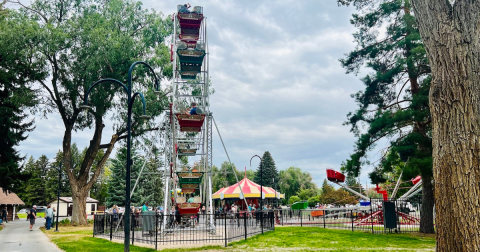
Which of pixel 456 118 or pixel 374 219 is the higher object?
pixel 456 118

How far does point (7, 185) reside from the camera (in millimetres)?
32469

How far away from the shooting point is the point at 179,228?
19.0 metres

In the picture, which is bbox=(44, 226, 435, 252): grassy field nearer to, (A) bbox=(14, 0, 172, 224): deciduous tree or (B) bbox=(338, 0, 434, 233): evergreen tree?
(B) bbox=(338, 0, 434, 233): evergreen tree

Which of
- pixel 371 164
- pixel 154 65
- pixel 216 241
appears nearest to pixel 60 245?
pixel 216 241

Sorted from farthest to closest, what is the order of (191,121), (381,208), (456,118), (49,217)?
(49,217) → (381,208) → (191,121) → (456,118)

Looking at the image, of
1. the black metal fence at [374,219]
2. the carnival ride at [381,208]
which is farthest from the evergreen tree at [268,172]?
the carnival ride at [381,208]

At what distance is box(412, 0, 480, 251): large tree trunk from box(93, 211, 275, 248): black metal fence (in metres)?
10.3

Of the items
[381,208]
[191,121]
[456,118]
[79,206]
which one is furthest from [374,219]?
[79,206]

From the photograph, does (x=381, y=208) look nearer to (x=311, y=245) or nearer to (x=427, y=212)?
(x=427, y=212)

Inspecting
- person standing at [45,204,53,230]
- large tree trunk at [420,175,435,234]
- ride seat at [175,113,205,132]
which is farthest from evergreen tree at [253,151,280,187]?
large tree trunk at [420,175,435,234]

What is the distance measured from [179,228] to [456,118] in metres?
15.8

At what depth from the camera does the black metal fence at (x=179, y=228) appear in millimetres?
15695

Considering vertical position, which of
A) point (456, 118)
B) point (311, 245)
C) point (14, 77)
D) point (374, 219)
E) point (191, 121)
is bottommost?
point (374, 219)

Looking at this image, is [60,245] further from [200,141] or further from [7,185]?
[7,185]
